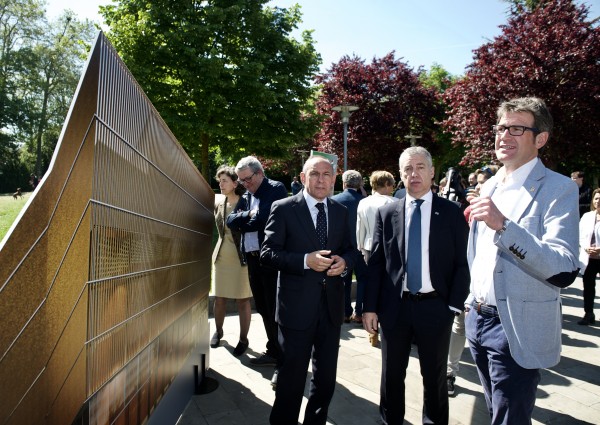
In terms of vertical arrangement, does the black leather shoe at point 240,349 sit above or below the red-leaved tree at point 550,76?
below

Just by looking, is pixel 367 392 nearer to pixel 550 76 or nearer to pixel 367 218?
pixel 367 218

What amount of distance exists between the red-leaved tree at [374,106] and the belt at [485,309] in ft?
68.2

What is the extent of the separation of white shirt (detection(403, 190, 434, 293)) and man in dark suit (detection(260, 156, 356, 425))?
55 cm

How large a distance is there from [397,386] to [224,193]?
313 centimetres

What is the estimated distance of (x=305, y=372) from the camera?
3.28 m

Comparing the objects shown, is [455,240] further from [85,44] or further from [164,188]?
[85,44]

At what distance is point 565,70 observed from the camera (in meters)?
12.8

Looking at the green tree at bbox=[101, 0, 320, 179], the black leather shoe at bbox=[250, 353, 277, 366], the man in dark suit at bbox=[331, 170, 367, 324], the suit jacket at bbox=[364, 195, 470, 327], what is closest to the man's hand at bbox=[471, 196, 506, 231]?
the suit jacket at bbox=[364, 195, 470, 327]

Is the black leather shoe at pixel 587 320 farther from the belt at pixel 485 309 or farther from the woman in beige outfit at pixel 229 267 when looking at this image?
the belt at pixel 485 309

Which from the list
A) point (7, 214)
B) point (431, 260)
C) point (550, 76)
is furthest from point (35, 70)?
point (431, 260)

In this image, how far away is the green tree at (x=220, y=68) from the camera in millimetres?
16719

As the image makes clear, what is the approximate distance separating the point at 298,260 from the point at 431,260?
95 centimetres

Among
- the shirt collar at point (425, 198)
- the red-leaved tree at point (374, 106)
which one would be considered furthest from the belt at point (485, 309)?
the red-leaved tree at point (374, 106)

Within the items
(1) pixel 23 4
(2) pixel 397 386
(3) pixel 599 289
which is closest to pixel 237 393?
(2) pixel 397 386
